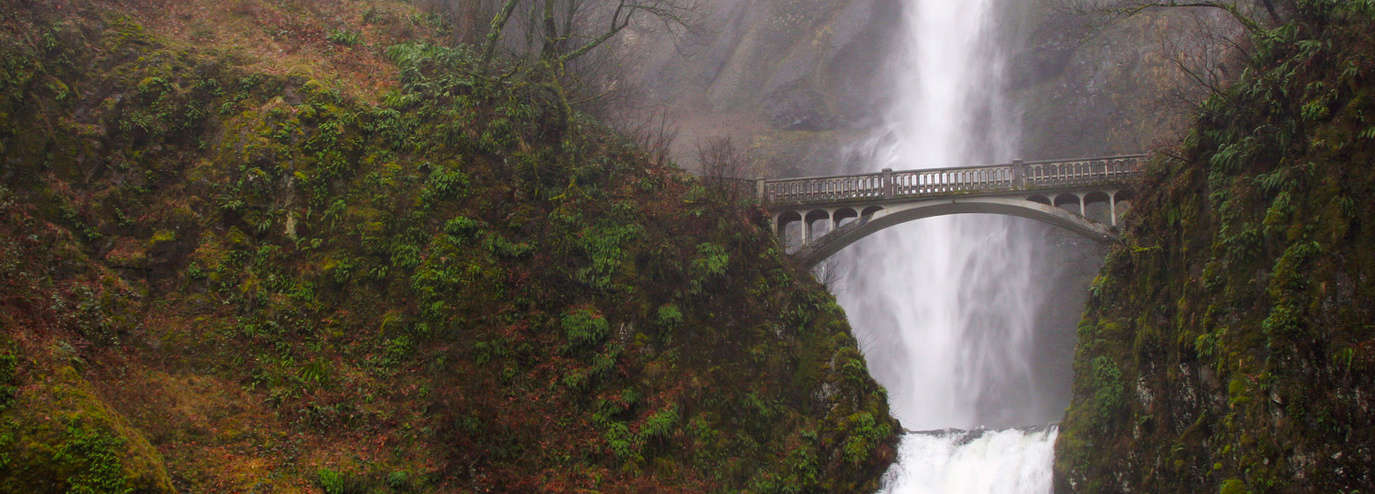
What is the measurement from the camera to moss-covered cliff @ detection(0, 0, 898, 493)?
42.9 feet

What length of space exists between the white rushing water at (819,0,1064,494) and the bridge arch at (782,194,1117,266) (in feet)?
44.8

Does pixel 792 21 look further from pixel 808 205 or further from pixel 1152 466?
pixel 1152 466

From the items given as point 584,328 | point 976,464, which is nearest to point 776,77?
point 976,464

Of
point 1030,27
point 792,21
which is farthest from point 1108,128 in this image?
point 792,21

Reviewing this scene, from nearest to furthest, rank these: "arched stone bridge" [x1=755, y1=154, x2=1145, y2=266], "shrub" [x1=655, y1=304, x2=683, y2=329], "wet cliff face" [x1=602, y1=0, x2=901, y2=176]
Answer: "shrub" [x1=655, y1=304, x2=683, y2=329] → "arched stone bridge" [x1=755, y1=154, x2=1145, y2=266] → "wet cliff face" [x1=602, y1=0, x2=901, y2=176]

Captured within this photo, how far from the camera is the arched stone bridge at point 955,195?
2406 cm

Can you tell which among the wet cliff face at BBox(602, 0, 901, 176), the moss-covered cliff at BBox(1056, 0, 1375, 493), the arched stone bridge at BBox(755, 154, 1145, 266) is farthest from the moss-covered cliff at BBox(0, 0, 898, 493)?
the wet cliff face at BBox(602, 0, 901, 176)

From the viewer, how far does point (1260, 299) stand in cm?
1448

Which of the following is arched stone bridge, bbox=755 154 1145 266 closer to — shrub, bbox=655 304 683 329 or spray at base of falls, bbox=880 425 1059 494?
spray at base of falls, bbox=880 425 1059 494

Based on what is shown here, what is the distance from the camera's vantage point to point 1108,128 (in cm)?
3762

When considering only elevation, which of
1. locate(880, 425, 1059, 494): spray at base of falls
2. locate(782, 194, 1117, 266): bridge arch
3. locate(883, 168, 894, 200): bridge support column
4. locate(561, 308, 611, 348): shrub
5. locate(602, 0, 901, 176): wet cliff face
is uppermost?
locate(602, 0, 901, 176): wet cliff face

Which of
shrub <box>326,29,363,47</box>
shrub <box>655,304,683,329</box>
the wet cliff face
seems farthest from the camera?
the wet cliff face

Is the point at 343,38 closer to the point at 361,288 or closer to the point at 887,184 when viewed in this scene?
the point at 361,288

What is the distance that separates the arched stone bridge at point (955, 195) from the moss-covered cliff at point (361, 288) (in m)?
3.63
